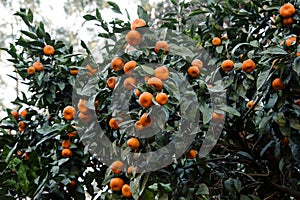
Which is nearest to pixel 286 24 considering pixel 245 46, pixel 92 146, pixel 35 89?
pixel 245 46

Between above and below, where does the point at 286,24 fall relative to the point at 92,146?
above

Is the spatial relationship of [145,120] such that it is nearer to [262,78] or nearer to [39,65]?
[262,78]

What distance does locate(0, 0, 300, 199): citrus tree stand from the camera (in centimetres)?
98

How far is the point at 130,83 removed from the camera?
980 millimetres

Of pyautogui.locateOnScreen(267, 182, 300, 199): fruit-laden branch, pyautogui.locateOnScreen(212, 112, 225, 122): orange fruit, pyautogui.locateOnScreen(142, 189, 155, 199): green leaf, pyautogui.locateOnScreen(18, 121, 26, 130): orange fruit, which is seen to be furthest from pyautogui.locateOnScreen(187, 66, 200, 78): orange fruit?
pyautogui.locateOnScreen(18, 121, 26, 130): orange fruit

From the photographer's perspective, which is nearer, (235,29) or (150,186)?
(150,186)

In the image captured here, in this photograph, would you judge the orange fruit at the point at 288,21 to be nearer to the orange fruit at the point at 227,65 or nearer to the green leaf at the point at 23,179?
the orange fruit at the point at 227,65

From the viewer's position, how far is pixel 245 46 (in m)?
1.28

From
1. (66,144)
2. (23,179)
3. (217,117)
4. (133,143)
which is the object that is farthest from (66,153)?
(217,117)

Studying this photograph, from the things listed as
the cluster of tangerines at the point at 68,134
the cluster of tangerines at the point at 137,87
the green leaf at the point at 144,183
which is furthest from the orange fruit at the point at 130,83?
the cluster of tangerines at the point at 68,134

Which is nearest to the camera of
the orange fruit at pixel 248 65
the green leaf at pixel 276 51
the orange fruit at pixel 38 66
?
the green leaf at pixel 276 51

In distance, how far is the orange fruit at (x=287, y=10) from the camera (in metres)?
1.09

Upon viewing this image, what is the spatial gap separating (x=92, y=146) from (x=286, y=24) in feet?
2.09

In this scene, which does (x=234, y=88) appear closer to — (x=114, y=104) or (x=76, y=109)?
(x=114, y=104)
